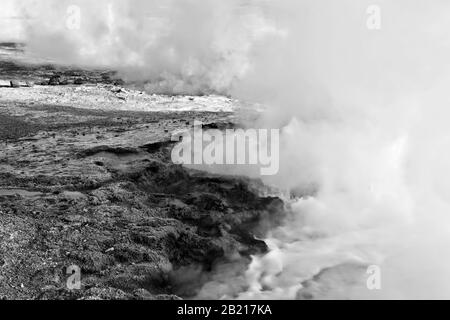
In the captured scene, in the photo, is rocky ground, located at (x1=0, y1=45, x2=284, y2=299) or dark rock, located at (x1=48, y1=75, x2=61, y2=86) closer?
rocky ground, located at (x1=0, y1=45, x2=284, y2=299)

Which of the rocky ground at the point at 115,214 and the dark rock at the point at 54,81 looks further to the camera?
the dark rock at the point at 54,81

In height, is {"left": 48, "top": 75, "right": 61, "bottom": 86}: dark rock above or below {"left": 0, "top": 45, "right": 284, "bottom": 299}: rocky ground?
above

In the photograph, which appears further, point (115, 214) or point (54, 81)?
point (54, 81)

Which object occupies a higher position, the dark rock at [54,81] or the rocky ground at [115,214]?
the dark rock at [54,81]

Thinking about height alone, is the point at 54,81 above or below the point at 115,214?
above

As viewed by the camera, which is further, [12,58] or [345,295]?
[12,58]

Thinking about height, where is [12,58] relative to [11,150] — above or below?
above
